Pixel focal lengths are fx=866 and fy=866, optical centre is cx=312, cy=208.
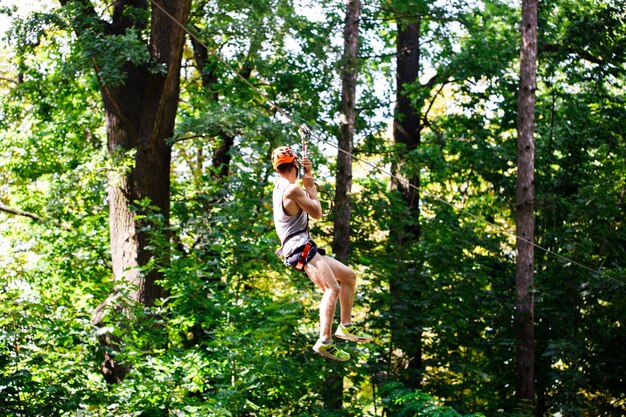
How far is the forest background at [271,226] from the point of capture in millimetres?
10336

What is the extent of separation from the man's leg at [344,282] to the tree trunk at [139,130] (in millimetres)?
6086

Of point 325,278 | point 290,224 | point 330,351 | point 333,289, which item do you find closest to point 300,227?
point 290,224

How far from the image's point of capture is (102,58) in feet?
38.8

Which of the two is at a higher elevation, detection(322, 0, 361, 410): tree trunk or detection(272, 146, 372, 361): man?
detection(322, 0, 361, 410): tree trunk

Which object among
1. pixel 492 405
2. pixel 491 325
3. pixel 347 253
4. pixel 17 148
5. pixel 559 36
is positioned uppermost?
pixel 559 36

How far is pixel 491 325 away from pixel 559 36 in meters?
5.71

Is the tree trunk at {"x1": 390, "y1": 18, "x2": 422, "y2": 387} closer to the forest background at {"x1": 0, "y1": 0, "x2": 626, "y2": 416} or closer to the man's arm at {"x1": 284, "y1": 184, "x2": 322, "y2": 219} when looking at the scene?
the forest background at {"x1": 0, "y1": 0, "x2": 626, "y2": 416}

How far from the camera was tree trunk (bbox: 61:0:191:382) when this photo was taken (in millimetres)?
12320

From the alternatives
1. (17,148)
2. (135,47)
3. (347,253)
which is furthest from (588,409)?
(17,148)

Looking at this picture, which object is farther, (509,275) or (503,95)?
(503,95)

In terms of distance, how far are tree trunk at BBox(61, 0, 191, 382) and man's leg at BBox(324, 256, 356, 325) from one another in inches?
240

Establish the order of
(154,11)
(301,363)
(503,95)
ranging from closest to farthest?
1. (301,363)
2. (154,11)
3. (503,95)

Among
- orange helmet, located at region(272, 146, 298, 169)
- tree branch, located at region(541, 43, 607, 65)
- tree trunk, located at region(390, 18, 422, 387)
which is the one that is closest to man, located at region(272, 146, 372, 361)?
orange helmet, located at region(272, 146, 298, 169)

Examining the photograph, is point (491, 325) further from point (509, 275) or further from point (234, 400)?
point (234, 400)
